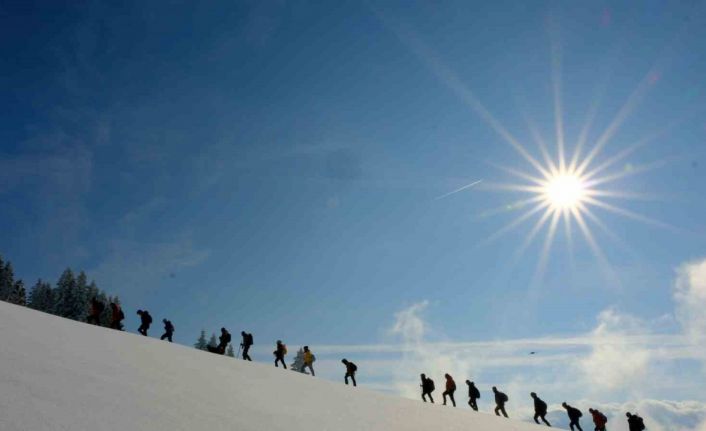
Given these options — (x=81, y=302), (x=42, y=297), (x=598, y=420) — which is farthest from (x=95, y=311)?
(x=42, y=297)

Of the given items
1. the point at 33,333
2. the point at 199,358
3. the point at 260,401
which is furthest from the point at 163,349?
the point at 260,401

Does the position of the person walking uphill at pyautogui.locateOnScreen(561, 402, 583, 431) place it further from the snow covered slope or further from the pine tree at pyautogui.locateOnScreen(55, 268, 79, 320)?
the pine tree at pyautogui.locateOnScreen(55, 268, 79, 320)

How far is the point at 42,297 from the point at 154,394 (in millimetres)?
91590

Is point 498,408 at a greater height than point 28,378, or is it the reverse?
point 498,408

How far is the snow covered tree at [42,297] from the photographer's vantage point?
7588 cm

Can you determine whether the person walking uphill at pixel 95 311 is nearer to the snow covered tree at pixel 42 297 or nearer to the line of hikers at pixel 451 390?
the line of hikers at pixel 451 390


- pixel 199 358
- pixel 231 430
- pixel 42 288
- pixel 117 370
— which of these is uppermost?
pixel 42 288

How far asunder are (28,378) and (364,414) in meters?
7.33

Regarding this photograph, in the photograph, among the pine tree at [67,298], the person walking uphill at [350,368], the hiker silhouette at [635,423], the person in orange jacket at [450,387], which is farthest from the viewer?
the pine tree at [67,298]

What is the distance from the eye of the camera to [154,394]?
775cm

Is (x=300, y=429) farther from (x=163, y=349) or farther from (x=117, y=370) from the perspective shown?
(x=163, y=349)

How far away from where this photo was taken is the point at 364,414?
1119 centimetres

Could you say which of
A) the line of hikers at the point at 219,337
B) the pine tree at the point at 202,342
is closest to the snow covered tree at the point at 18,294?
the pine tree at the point at 202,342

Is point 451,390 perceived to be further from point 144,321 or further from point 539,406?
point 144,321
